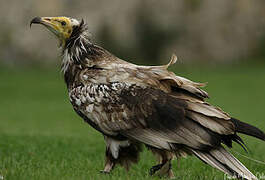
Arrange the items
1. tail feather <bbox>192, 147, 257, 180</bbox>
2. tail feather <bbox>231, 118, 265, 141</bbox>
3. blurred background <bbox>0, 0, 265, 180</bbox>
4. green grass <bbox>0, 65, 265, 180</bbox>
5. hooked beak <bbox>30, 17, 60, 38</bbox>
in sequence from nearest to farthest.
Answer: tail feather <bbox>192, 147, 257, 180</bbox>, tail feather <bbox>231, 118, 265, 141</bbox>, green grass <bbox>0, 65, 265, 180</bbox>, hooked beak <bbox>30, 17, 60, 38</bbox>, blurred background <bbox>0, 0, 265, 180</bbox>

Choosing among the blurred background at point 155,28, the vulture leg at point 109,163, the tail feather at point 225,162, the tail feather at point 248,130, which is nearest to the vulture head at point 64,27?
the vulture leg at point 109,163

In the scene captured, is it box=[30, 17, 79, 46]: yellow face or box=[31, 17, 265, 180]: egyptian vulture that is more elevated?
box=[30, 17, 79, 46]: yellow face

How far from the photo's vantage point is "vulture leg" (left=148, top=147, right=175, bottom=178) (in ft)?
24.2

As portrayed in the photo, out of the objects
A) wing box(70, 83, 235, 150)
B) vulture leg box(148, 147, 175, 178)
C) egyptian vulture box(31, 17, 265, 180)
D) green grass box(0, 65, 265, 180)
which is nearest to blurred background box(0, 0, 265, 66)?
green grass box(0, 65, 265, 180)

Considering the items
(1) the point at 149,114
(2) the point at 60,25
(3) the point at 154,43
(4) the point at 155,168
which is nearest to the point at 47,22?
(2) the point at 60,25

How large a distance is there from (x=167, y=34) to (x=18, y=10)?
13826mm

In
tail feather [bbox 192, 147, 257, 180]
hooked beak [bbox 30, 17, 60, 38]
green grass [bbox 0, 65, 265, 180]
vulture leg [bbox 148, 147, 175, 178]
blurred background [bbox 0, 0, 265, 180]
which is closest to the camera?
tail feather [bbox 192, 147, 257, 180]

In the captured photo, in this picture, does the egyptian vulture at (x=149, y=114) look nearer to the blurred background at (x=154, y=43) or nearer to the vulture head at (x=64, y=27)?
the vulture head at (x=64, y=27)

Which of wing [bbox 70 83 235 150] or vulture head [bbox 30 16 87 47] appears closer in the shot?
wing [bbox 70 83 235 150]

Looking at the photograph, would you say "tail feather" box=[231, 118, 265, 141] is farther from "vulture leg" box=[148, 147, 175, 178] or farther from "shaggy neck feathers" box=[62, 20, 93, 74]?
"shaggy neck feathers" box=[62, 20, 93, 74]

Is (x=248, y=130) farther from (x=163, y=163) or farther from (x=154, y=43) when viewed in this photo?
(x=154, y=43)

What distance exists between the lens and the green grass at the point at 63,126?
26.1 ft

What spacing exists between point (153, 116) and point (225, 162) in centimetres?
111

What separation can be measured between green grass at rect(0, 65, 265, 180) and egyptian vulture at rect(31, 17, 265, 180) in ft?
1.76
